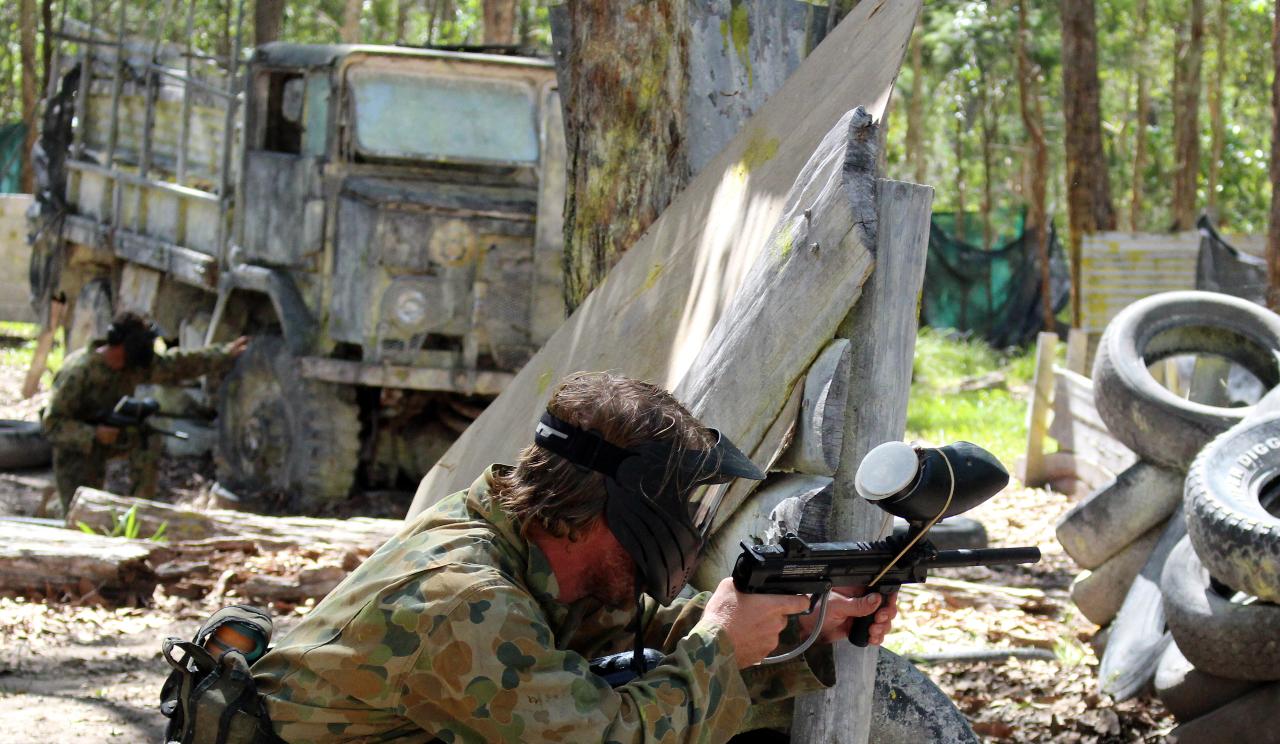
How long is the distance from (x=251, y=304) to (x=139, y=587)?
168 inches

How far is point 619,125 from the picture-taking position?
4.94 m

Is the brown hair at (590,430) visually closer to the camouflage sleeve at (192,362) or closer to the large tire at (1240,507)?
the large tire at (1240,507)

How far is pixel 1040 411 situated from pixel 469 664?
320 inches

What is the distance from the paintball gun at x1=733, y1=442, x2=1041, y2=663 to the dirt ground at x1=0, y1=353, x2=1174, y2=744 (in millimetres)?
2483

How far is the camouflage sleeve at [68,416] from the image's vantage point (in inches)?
358

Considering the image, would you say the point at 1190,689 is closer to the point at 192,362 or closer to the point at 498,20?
the point at 192,362

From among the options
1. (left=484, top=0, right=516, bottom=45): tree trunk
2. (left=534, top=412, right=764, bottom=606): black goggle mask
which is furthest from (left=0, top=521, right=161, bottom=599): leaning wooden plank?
(left=484, top=0, right=516, bottom=45): tree trunk

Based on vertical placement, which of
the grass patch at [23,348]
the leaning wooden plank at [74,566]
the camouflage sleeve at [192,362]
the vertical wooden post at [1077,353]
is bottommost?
the grass patch at [23,348]

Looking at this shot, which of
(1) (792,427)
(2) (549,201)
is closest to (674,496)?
(1) (792,427)

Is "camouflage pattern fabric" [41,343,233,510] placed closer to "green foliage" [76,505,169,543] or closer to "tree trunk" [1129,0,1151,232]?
"green foliage" [76,505,169,543]

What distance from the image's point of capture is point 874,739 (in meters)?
3.35

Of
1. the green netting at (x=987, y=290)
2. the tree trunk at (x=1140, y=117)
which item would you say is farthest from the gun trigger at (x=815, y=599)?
the tree trunk at (x=1140, y=117)

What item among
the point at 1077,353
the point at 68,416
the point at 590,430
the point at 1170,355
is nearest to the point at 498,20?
the point at 1077,353

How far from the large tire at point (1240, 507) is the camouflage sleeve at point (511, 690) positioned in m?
2.79
